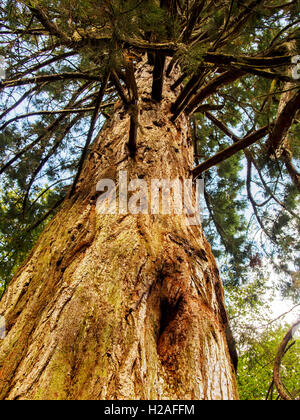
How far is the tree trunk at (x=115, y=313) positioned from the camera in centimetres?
94

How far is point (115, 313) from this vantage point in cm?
108

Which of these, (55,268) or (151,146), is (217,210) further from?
(55,268)

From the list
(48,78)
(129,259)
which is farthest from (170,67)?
(129,259)

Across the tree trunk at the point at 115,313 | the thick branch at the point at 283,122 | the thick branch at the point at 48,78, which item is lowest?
the tree trunk at the point at 115,313

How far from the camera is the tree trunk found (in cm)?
→ 94

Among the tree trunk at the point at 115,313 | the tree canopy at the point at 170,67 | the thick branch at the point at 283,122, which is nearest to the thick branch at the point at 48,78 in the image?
the tree canopy at the point at 170,67

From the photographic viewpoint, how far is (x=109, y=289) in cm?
117

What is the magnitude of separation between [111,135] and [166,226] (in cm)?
102

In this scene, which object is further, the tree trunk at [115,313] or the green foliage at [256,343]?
the green foliage at [256,343]

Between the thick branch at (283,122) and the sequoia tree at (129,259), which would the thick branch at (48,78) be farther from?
the thick branch at (283,122)

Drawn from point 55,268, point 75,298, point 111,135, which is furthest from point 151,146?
point 75,298

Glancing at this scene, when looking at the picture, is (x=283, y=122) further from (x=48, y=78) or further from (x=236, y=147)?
(x=48, y=78)

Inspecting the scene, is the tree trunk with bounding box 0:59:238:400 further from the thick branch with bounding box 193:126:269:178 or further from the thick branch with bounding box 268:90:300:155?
the thick branch with bounding box 268:90:300:155

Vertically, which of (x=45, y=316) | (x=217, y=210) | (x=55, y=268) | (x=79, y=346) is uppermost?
(x=217, y=210)
